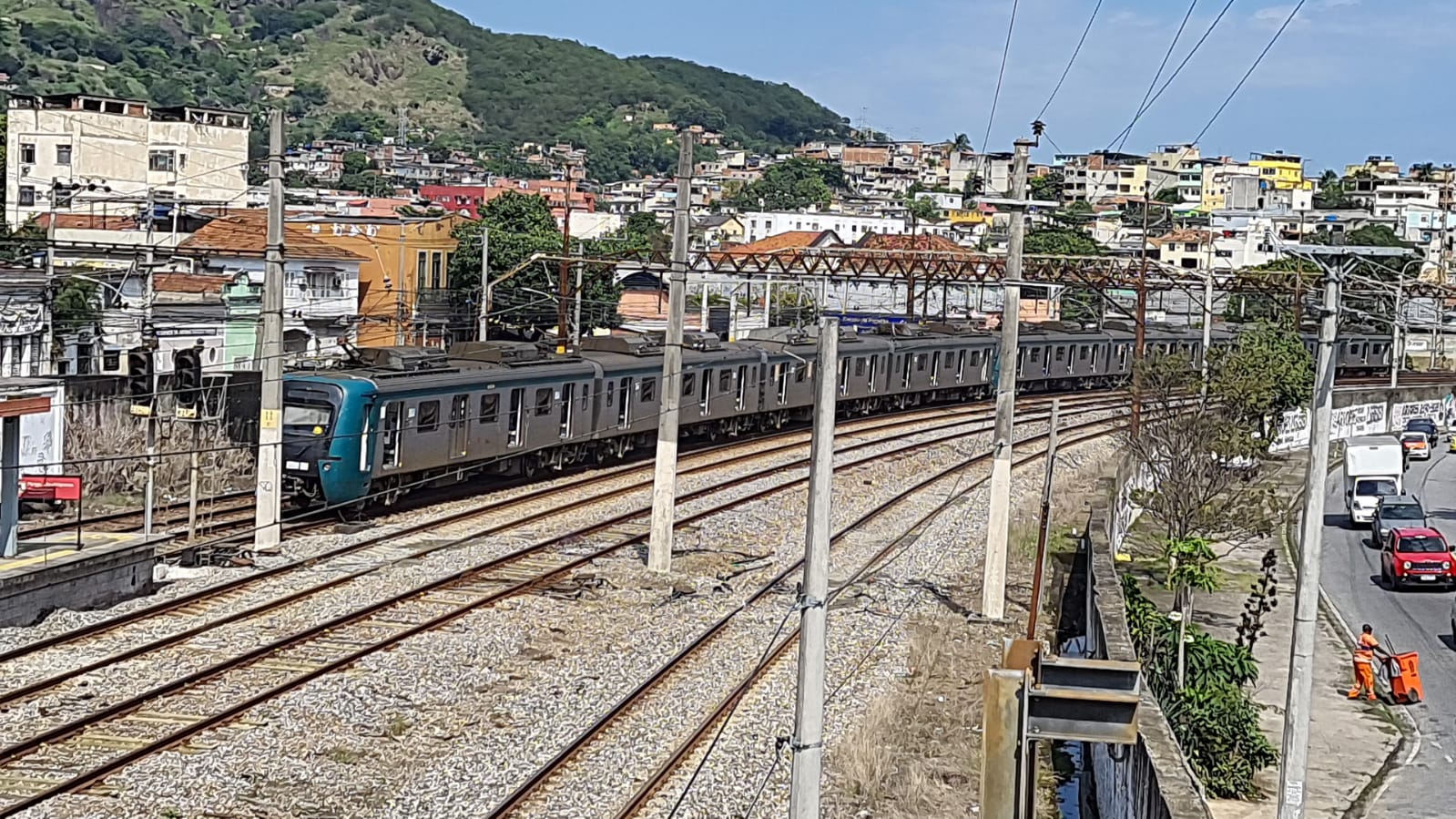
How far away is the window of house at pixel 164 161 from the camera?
3056 inches

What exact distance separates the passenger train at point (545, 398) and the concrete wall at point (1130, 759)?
9.12m

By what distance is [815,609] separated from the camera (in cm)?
829

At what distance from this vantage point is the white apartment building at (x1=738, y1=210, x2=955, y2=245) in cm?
11912

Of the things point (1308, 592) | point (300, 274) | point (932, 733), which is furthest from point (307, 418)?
point (300, 274)

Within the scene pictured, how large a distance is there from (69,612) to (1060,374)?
38.1m

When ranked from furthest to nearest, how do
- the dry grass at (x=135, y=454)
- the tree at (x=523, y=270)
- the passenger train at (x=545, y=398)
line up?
the tree at (x=523, y=270) → the dry grass at (x=135, y=454) → the passenger train at (x=545, y=398)

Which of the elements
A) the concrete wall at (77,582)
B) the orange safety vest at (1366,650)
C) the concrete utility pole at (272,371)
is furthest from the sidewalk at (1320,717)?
the concrete utility pole at (272,371)

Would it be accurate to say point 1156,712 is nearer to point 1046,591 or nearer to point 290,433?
point 1046,591

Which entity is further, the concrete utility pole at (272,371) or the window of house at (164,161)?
the window of house at (164,161)

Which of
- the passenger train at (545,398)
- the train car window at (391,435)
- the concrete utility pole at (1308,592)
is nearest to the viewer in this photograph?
the concrete utility pole at (1308,592)

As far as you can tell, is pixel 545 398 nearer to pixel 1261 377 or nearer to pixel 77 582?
pixel 77 582

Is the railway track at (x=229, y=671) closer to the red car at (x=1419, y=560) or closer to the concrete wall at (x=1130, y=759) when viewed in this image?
the concrete wall at (x=1130, y=759)

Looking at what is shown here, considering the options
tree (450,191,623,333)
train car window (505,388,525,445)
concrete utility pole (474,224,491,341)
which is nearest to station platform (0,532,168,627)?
train car window (505,388,525,445)

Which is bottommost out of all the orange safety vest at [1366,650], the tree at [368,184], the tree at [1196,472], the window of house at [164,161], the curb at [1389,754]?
the curb at [1389,754]
